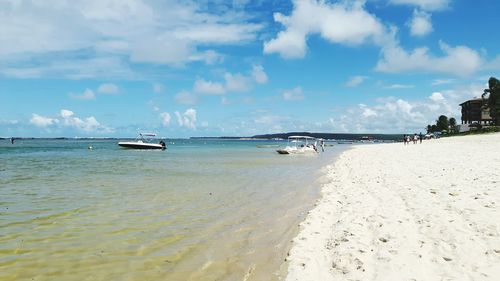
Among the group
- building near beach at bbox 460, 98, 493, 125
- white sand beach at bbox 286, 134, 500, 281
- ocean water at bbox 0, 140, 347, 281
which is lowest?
ocean water at bbox 0, 140, 347, 281

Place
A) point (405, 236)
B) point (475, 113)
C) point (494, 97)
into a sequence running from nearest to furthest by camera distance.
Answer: point (405, 236)
point (494, 97)
point (475, 113)

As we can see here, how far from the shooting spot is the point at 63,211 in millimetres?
14672

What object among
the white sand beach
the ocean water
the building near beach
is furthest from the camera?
the building near beach

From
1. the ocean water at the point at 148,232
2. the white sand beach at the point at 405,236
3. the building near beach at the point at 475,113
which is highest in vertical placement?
the building near beach at the point at 475,113

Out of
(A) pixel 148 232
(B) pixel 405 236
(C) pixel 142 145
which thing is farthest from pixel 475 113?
(A) pixel 148 232

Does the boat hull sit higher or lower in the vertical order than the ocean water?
higher

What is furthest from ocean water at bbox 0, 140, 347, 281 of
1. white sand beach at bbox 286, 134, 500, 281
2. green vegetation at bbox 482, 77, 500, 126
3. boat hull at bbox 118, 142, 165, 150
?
green vegetation at bbox 482, 77, 500, 126

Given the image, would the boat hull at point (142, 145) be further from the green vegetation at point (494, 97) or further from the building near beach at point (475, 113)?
the building near beach at point (475, 113)

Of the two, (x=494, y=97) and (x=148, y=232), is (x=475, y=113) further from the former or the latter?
(x=148, y=232)

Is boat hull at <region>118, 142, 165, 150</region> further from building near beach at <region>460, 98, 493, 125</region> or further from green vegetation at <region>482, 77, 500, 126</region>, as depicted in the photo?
building near beach at <region>460, 98, 493, 125</region>

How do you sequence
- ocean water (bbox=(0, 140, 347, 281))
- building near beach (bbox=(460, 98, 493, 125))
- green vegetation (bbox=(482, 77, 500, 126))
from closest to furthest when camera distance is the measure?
1. ocean water (bbox=(0, 140, 347, 281))
2. green vegetation (bbox=(482, 77, 500, 126))
3. building near beach (bbox=(460, 98, 493, 125))

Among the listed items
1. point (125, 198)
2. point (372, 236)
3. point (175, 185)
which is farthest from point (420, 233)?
point (175, 185)

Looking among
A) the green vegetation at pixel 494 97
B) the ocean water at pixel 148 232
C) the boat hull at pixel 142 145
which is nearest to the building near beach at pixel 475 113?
the green vegetation at pixel 494 97

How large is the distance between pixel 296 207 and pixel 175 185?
966cm
